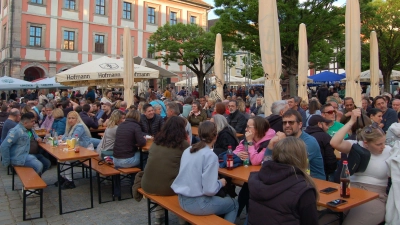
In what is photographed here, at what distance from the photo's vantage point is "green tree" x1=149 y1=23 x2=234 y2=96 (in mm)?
25000

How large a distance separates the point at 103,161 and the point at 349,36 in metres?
6.76

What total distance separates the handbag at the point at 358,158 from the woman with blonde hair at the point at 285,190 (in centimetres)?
103

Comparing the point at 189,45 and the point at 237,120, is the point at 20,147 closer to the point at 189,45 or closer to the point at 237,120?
the point at 237,120

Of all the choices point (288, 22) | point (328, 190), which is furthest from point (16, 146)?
point (288, 22)

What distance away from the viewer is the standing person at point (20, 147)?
5895 millimetres

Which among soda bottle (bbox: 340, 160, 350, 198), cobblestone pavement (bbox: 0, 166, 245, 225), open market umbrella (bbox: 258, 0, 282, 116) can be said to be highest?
open market umbrella (bbox: 258, 0, 282, 116)

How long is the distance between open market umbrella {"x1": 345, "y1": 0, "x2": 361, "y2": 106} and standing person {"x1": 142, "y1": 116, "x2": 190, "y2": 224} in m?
6.40

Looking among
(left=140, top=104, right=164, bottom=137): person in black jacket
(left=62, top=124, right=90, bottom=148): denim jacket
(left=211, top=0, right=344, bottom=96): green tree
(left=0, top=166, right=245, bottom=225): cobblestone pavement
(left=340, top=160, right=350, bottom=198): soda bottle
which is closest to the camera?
(left=340, top=160, right=350, bottom=198): soda bottle

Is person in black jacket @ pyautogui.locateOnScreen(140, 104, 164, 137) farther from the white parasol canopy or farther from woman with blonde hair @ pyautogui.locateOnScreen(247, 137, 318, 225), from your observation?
the white parasol canopy

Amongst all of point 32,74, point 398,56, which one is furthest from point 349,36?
point 32,74

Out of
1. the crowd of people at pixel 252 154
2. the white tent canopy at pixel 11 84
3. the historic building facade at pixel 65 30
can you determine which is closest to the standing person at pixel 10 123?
the crowd of people at pixel 252 154

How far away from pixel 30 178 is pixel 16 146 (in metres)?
0.96

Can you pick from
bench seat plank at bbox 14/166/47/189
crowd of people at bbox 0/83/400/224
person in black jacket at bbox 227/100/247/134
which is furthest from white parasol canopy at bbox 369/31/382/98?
bench seat plank at bbox 14/166/47/189

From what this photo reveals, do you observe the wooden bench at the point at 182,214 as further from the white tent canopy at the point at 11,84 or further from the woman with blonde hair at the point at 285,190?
the white tent canopy at the point at 11,84
